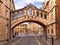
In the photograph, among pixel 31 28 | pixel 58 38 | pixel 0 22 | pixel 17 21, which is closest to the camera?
pixel 0 22

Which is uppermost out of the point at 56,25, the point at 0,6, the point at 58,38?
the point at 0,6

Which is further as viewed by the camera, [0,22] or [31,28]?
[31,28]

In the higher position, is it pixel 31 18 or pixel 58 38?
pixel 31 18

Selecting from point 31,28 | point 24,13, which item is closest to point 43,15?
point 24,13

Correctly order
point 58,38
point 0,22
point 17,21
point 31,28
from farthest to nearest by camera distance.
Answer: point 31,28
point 17,21
point 58,38
point 0,22

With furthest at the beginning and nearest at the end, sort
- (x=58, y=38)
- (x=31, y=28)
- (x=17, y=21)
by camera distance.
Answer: (x=31, y=28) < (x=17, y=21) < (x=58, y=38)

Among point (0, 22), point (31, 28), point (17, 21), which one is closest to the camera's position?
point (0, 22)

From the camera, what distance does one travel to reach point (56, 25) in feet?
127

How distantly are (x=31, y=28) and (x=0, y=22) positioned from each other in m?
119

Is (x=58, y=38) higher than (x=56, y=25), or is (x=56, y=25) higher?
(x=56, y=25)

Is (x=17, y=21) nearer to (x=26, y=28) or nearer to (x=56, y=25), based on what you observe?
(x=56, y=25)

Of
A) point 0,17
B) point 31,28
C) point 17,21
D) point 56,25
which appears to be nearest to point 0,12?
point 0,17

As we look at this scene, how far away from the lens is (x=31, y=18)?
5416cm

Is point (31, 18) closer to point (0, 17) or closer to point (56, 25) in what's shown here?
point (56, 25)
